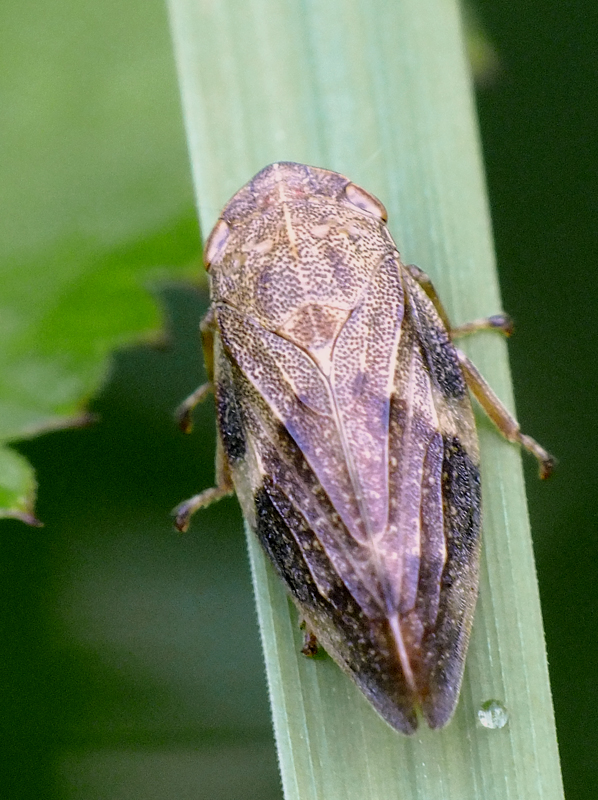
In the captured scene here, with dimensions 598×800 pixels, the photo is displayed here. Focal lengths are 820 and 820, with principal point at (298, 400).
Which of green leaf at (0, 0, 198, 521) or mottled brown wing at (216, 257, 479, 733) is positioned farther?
green leaf at (0, 0, 198, 521)

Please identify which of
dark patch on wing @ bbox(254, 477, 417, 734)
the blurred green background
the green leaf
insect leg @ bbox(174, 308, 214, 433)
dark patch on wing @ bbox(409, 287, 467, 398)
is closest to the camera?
dark patch on wing @ bbox(254, 477, 417, 734)

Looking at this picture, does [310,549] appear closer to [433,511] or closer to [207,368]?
[433,511]

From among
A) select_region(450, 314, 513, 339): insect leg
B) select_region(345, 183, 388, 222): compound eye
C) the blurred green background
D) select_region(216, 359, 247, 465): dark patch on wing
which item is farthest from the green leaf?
select_region(450, 314, 513, 339): insect leg

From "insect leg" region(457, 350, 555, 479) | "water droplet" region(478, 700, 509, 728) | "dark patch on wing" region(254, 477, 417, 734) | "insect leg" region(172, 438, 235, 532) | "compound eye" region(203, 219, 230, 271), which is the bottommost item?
"water droplet" region(478, 700, 509, 728)

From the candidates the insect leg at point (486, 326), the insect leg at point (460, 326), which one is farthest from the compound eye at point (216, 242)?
the insect leg at point (486, 326)

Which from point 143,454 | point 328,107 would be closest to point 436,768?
point 143,454

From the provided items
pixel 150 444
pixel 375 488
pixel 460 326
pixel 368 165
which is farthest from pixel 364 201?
pixel 150 444

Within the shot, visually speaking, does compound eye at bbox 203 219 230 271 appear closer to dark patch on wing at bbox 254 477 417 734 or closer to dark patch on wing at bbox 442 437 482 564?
dark patch on wing at bbox 254 477 417 734
